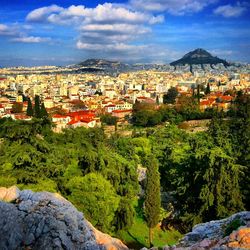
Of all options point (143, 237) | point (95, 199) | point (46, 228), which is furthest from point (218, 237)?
point (143, 237)

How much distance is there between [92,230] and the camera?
846 cm

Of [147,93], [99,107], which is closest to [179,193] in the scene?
[99,107]

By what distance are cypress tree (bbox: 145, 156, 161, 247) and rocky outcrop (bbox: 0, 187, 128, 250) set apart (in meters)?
7.73

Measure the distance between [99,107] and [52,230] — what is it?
68.4 meters

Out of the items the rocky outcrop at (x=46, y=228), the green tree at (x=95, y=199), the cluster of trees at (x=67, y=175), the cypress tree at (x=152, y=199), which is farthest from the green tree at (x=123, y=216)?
the rocky outcrop at (x=46, y=228)

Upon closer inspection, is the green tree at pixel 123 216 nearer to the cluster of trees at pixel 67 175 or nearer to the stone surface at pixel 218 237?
the cluster of trees at pixel 67 175

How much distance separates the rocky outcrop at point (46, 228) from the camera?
7.82 meters

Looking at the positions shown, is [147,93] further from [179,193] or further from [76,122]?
[179,193]

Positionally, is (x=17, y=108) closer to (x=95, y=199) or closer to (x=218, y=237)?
(x=95, y=199)

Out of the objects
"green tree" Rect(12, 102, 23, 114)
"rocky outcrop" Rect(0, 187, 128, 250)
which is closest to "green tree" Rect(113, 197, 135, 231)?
"rocky outcrop" Rect(0, 187, 128, 250)

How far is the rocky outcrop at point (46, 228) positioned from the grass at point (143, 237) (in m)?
7.74

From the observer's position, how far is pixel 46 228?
317 inches

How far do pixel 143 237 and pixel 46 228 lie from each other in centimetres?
955

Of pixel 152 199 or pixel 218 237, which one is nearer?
pixel 218 237
